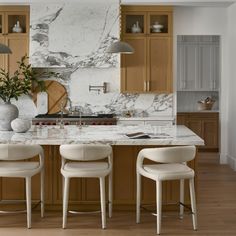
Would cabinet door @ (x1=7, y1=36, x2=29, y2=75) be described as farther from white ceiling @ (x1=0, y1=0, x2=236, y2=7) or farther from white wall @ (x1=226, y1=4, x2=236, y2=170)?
white wall @ (x1=226, y1=4, x2=236, y2=170)

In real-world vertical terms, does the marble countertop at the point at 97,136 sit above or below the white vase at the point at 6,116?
below

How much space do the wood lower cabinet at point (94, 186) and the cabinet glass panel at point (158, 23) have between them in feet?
11.1

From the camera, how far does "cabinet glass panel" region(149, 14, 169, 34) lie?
840 cm

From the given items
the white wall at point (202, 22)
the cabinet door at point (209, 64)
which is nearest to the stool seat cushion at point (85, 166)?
the white wall at point (202, 22)

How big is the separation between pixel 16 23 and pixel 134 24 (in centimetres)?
190

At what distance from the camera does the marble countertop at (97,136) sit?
516 centimetres

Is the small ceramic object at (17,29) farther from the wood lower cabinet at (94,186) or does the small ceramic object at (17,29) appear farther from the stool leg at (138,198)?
the stool leg at (138,198)

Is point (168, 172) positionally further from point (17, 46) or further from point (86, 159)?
point (17, 46)

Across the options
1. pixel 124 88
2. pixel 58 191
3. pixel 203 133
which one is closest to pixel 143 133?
pixel 58 191

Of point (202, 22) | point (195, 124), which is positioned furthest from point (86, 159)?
point (195, 124)

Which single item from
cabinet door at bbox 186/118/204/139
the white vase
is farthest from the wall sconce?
the white vase

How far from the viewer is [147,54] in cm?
840

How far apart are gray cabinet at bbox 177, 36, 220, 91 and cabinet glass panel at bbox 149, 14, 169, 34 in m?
2.02

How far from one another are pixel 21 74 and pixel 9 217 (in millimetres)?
3545
